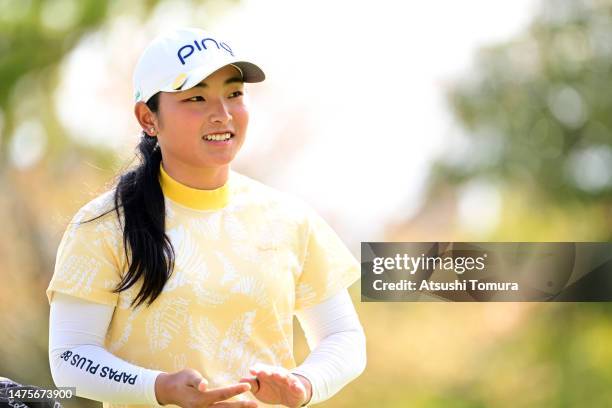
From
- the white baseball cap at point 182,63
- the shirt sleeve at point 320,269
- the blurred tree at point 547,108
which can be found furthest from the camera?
the blurred tree at point 547,108

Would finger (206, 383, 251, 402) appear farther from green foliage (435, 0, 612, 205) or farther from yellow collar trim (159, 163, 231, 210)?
green foliage (435, 0, 612, 205)

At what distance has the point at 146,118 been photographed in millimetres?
1632

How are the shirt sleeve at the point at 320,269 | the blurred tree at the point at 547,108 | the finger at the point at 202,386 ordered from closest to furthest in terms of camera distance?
the finger at the point at 202,386, the shirt sleeve at the point at 320,269, the blurred tree at the point at 547,108

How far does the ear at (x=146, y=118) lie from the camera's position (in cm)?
162

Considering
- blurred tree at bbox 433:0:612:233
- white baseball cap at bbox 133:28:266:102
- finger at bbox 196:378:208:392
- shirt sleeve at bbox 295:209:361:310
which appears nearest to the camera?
finger at bbox 196:378:208:392

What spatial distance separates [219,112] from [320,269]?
315 mm

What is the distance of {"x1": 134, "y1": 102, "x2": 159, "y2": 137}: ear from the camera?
1.62m

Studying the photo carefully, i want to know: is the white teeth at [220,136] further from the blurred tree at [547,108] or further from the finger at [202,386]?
the blurred tree at [547,108]

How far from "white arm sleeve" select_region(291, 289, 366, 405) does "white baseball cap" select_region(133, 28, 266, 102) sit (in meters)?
0.40

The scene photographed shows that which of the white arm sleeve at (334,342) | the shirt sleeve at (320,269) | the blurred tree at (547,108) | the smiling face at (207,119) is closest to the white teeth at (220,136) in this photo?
the smiling face at (207,119)

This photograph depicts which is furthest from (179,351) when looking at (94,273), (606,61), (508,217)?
(606,61)

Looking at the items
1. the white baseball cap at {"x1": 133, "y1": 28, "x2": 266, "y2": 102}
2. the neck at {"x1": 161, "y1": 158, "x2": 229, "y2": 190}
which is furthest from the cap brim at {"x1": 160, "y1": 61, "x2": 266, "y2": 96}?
the neck at {"x1": 161, "y1": 158, "x2": 229, "y2": 190}

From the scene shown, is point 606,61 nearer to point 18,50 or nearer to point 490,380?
point 490,380

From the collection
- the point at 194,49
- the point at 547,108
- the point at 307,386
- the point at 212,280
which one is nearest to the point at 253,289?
the point at 212,280
